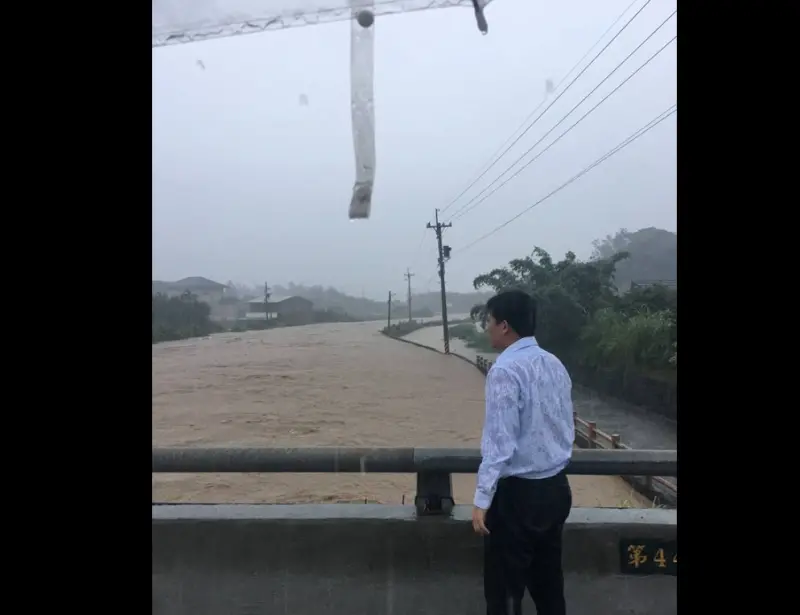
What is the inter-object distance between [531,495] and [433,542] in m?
0.99

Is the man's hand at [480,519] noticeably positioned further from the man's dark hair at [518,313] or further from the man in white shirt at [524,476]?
the man's dark hair at [518,313]

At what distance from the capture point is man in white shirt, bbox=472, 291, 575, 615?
8.45 feet

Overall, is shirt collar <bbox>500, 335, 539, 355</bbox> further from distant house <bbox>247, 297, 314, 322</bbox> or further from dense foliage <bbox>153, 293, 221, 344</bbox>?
distant house <bbox>247, 297, 314, 322</bbox>

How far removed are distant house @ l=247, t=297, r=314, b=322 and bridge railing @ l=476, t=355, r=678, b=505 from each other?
1.90 m

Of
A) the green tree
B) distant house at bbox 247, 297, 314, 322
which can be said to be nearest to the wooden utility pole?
distant house at bbox 247, 297, 314, 322

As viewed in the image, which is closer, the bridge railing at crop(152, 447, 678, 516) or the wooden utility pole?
the bridge railing at crop(152, 447, 678, 516)

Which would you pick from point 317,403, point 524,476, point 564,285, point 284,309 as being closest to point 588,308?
point 564,285

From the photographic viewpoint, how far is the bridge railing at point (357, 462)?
3.41 meters

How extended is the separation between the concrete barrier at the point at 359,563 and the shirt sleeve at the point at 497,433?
3.13ft

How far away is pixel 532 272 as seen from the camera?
4375 mm

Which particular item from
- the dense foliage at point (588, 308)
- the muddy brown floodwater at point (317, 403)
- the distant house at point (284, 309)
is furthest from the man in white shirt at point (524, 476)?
the distant house at point (284, 309)

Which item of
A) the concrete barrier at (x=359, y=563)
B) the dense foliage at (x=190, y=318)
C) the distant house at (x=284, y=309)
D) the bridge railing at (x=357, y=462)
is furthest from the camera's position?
the distant house at (x=284, y=309)
